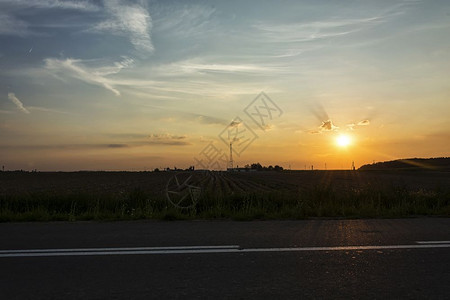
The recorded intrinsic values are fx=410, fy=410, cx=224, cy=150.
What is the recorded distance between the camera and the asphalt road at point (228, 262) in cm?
470

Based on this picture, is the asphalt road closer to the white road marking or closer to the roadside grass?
the white road marking

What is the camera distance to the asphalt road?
185 inches

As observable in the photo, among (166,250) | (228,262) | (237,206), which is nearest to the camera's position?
(228,262)

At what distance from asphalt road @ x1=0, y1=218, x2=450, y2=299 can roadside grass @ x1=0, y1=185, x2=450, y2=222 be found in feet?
6.90

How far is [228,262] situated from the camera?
588 centimetres

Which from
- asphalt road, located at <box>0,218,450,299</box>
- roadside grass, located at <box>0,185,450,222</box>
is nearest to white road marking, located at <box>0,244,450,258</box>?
asphalt road, located at <box>0,218,450,299</box>

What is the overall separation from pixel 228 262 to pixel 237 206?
7606 mm

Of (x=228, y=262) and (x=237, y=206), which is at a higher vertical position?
(x=237, y=206)

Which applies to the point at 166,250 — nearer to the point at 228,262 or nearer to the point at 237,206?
the point at 228,262

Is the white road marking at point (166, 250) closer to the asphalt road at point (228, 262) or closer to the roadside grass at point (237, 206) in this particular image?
the asphalt road at point (228, 262)

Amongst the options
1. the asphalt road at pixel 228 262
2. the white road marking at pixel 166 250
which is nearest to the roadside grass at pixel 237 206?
the asphalt road at pixel 228 262

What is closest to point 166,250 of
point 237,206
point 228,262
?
point 228,262

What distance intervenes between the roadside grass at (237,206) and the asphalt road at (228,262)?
6.90ft

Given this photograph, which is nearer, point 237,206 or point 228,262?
point 228,262
